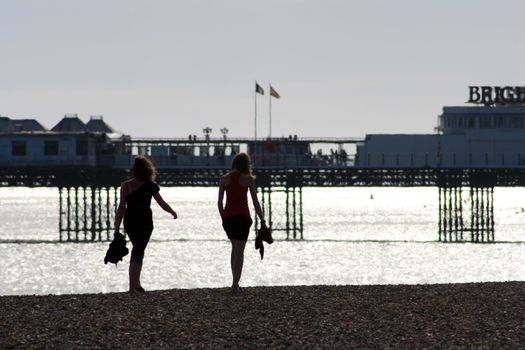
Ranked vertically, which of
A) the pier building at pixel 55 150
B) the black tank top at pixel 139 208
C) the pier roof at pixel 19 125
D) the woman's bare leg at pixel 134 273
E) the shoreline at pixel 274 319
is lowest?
the shoreline at pixel 274 319

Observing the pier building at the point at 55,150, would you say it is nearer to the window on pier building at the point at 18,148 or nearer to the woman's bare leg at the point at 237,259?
the window on pier building at the point at 18,148

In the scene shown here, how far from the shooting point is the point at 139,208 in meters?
19.7

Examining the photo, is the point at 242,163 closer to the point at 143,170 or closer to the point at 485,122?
the point at 143,170

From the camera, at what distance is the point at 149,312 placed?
17.7m

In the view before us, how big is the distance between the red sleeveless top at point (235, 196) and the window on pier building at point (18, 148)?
421 ft

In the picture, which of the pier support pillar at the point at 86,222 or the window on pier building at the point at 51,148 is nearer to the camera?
the pier support pillar at the point at 86,222

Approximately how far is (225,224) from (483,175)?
4265 centimetres

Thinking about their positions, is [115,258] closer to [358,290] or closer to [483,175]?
[358,290]

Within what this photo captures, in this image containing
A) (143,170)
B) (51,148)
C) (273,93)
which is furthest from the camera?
(51,148)

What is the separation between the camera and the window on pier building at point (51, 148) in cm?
14325

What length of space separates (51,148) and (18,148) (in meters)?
5.22

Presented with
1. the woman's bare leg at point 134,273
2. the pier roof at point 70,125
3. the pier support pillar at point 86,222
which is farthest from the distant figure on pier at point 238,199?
the pier roof at point 70,125

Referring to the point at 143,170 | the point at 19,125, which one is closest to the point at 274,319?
the point at 143,170

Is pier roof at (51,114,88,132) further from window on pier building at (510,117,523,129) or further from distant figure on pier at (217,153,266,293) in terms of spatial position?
distant figure on pier at (217,153,266,293)
